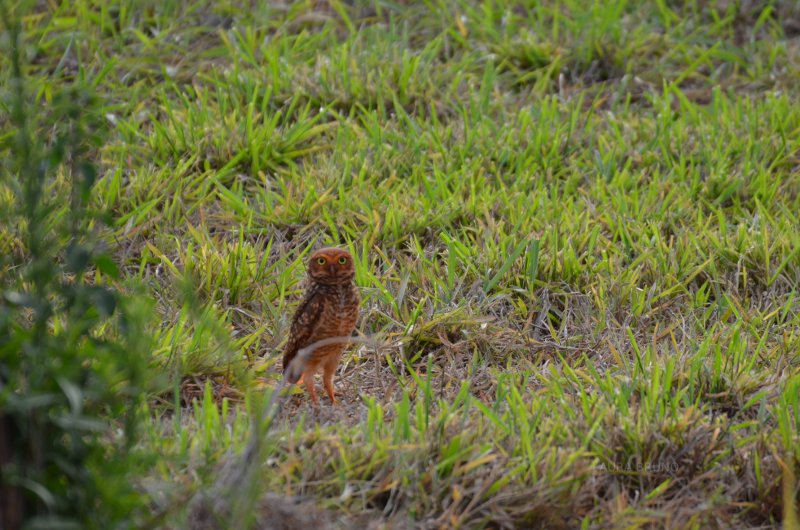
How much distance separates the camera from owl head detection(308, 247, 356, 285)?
11.0 feet

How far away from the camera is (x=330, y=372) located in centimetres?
346

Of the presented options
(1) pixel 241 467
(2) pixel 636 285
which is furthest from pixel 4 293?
(2) pixel 636 285

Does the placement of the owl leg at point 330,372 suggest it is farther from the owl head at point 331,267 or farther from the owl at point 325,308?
the owl head at point 331,267

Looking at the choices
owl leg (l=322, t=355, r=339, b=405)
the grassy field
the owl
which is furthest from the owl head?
the grassy field

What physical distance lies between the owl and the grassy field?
18 centimetres

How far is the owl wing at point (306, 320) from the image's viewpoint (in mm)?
3357

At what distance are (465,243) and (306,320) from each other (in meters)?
1.21

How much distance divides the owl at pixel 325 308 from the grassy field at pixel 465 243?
0.18 m

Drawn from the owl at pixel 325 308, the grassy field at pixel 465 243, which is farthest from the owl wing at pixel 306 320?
the grassy field at pixel 465 243

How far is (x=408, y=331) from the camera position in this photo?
12.7ft

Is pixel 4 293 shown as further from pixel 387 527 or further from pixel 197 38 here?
pixel 197 38

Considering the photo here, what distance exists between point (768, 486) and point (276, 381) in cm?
166

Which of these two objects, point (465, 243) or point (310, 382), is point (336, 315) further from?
point (465, 243)

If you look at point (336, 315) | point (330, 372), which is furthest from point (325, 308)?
point (330, 372)
